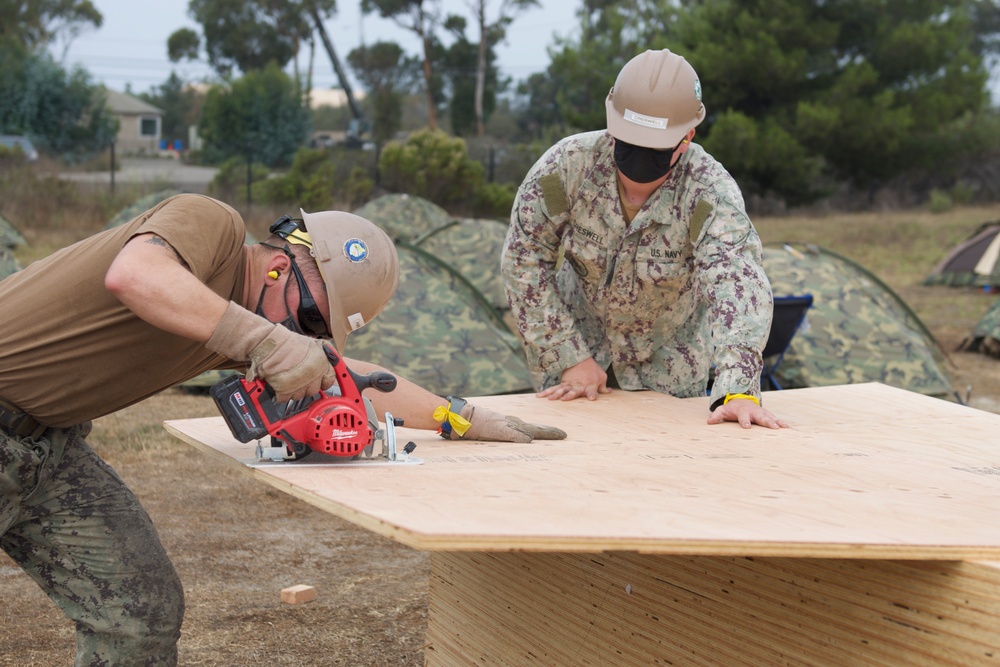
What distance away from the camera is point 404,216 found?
12305 millimetres

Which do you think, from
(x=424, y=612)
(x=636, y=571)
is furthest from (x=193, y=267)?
(x=424, y=612)

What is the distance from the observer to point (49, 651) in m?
3.30

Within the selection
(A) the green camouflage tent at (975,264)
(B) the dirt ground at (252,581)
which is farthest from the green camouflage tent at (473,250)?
(A) the green camouflage tent at (975,264)

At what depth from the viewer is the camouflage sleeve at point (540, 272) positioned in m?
3.34

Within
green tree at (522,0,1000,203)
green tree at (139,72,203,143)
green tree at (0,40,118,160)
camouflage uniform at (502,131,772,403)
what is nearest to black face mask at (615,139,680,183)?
camouflage uniform at (502,131,772,403)

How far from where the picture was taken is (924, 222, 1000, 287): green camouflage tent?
43.9 feet

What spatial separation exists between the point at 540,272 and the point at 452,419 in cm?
89

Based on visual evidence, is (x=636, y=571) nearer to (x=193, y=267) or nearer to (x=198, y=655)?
(x=193, y=267)

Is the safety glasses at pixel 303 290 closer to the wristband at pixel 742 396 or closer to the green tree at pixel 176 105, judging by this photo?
the wristband at pixel 742 396

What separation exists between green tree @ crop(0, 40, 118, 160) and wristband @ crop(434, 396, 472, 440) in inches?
1014

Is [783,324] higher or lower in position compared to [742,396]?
lower

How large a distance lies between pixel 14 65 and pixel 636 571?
26.7 meters

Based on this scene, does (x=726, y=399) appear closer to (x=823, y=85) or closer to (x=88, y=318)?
(x=88, y=318)

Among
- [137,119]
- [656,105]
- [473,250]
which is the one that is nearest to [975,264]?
[473,250]
